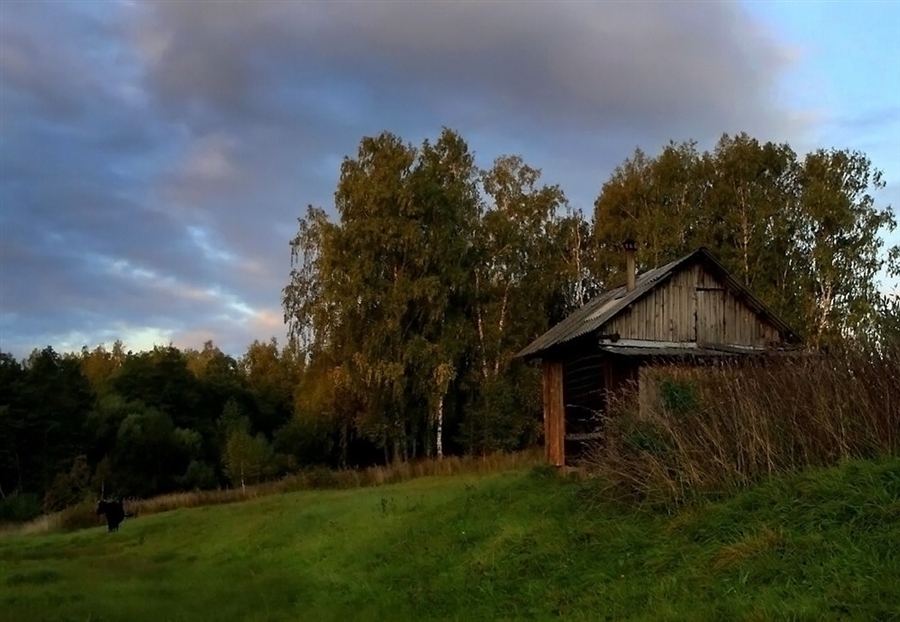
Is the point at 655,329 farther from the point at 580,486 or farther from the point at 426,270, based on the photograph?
the point at 426,270

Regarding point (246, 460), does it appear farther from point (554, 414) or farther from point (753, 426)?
point (753, 426)

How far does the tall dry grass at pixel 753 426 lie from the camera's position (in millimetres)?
8727

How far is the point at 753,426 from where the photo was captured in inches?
370

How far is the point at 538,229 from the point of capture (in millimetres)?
41219

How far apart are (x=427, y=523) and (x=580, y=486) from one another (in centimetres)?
277

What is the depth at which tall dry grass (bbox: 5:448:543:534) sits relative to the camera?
93.6ft

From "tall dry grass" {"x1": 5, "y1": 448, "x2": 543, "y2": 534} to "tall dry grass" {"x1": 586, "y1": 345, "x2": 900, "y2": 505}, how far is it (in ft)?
52.9

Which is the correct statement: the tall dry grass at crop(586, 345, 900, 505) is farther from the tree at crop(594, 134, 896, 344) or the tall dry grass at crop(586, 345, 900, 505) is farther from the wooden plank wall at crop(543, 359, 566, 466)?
the tree at crop(594, 134, 896, 344)

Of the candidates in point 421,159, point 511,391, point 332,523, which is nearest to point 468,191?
point 421,159

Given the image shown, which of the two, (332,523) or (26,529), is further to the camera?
(26,529)

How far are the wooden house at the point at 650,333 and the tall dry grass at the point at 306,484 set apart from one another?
20.5 ft

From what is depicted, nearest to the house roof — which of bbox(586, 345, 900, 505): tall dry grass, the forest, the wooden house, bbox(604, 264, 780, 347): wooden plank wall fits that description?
the wooden house

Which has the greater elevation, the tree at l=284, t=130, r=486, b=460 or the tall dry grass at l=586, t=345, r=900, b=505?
the tree at l=284, t=130, r=486, b=460

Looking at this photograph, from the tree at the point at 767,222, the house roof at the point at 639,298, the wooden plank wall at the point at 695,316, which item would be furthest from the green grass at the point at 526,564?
the tree at the point at 767,222
